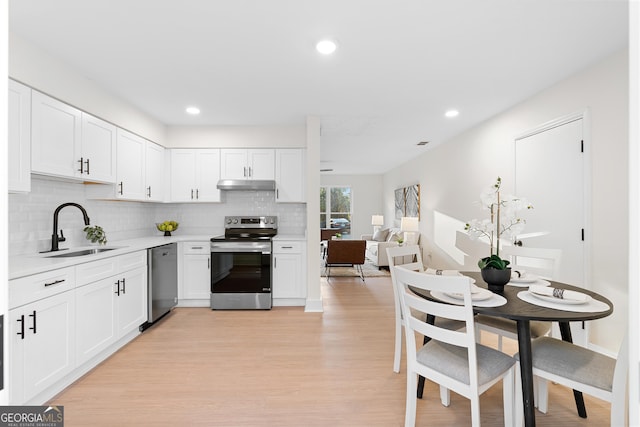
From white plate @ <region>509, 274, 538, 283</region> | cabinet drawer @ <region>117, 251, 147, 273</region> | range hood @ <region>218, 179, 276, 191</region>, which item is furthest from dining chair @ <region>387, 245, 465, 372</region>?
cabinet drawer @ <region>117, 251, 147, 273</region>

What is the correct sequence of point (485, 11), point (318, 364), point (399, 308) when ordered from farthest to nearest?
point (318, 364) → point (399, 308) → point (485, 11)

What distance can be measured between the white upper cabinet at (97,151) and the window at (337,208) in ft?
24.1

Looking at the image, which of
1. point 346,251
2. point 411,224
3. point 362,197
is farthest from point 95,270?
point 362,197

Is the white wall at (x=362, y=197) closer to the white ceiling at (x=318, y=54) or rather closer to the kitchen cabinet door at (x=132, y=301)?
the white ceiling at (x=318, y=54)

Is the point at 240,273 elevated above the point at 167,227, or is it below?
below

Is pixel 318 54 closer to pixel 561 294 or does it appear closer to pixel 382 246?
pixel 561 294

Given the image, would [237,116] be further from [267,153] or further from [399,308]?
[399,308]

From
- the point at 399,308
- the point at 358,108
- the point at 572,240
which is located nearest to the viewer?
the point at 399,308

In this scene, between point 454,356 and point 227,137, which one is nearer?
point 454,356

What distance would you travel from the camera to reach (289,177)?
4270mm

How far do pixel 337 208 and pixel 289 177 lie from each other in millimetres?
6018

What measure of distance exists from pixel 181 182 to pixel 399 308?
11.0ft

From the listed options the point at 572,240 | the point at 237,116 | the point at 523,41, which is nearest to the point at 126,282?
the point at 237,116

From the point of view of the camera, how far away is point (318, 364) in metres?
2.56
